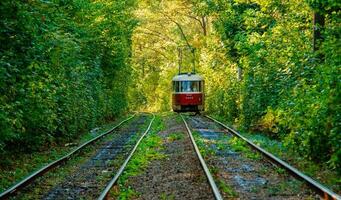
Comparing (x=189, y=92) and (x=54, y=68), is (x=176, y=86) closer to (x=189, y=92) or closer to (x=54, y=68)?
(x=189, y=92)

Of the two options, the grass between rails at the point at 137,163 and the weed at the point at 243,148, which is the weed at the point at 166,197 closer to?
the grass between rails at the point at 137,163

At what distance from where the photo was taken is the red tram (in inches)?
1344

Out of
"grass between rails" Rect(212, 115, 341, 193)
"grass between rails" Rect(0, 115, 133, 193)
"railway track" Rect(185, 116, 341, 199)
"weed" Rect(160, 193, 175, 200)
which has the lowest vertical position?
"grass between rails" Rect(0, 115, 133, 193)

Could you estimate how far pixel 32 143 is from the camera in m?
14.3

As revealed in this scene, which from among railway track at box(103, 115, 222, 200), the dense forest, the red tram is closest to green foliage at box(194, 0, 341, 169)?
the dense forest

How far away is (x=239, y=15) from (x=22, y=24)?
61.9ft

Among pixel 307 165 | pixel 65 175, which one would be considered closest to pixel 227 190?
pixel 307 165

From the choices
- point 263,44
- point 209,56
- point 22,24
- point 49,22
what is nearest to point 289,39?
point 263,44

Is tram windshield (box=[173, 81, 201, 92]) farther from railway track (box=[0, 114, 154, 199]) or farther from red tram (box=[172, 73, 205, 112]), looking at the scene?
railway track (box=[0, 114, 154, 199])

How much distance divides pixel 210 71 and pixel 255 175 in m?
27.4

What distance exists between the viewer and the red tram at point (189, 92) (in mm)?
34125

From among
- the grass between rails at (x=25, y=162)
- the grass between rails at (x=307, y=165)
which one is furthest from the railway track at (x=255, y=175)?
the grass between rails at (x=25, y=162)

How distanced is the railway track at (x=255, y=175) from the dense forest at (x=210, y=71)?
0.83m

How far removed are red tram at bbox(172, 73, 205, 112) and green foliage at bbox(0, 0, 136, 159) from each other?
4.38 metres
